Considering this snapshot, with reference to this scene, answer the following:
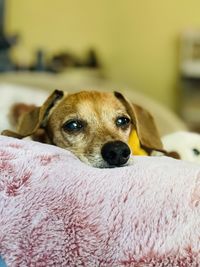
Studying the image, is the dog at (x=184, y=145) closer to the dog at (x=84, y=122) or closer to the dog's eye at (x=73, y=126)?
the dog at (x=84, y=122)

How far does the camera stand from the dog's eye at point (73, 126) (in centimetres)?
137

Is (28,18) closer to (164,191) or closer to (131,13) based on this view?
(131,13)

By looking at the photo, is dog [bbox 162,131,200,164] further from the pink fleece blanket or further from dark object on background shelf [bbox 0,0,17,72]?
dark object on background shelf [bbox 0,0,17,72]

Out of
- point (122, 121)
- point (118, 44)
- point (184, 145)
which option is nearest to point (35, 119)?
point (122, 121)

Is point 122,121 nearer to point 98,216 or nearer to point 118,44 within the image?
point 98,216

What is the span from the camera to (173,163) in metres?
0.96

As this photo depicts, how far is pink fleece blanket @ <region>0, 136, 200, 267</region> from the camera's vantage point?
0.81 meters

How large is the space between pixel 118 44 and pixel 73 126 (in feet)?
11.0

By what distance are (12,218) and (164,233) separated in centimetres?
25

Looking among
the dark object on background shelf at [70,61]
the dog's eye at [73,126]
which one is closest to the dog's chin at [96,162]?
the dog's eye at [73,126]

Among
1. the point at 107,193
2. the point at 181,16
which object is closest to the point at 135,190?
the point at 107,193

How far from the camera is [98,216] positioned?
84 centimetres

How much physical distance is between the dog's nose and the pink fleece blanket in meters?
0.23

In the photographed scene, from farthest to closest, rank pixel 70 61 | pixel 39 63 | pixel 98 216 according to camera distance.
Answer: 1. pixel 70 61
2. pixel 39 63
3. pixel 98 216
